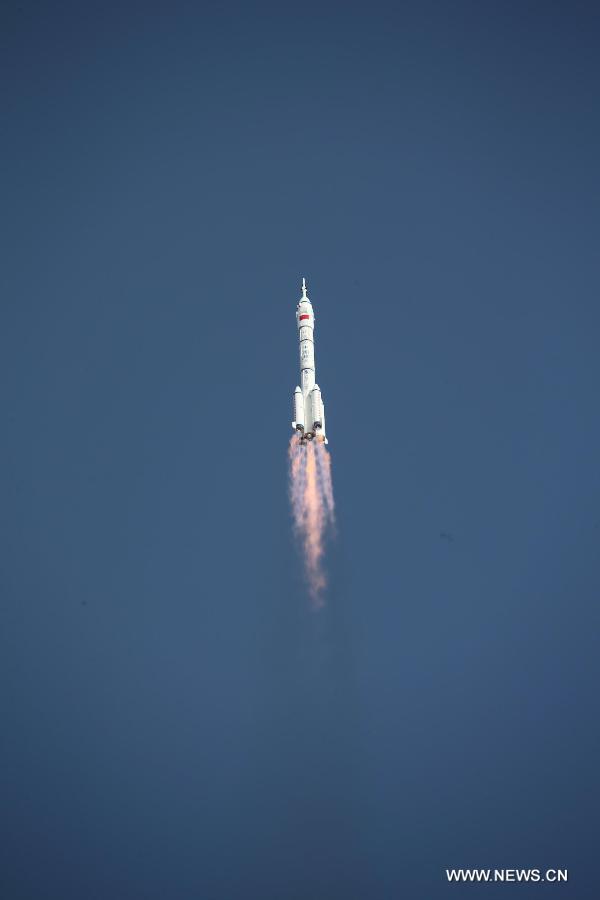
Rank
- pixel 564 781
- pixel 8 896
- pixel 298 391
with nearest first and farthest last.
Result: pixel 298 391, pixel 8 896, pixel 564 781

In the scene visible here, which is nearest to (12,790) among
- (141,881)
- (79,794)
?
(79,794)

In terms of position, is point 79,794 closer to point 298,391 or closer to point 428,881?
point 428,881

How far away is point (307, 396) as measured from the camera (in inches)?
2226

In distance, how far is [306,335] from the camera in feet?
195

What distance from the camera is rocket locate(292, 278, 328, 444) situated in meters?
55.5

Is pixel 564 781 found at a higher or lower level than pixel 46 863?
higher

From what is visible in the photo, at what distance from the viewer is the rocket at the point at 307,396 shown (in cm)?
5547

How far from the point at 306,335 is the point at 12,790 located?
107 ft

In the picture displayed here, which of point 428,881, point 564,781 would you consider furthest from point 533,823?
point 428,881

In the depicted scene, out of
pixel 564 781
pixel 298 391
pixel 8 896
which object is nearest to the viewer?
pixel 298 391

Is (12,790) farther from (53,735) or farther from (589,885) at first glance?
(589,885)

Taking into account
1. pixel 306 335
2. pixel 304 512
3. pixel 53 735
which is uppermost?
pixel 306 335

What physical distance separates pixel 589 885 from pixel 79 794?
101 ft

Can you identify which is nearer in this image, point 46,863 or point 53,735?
point 46,863
